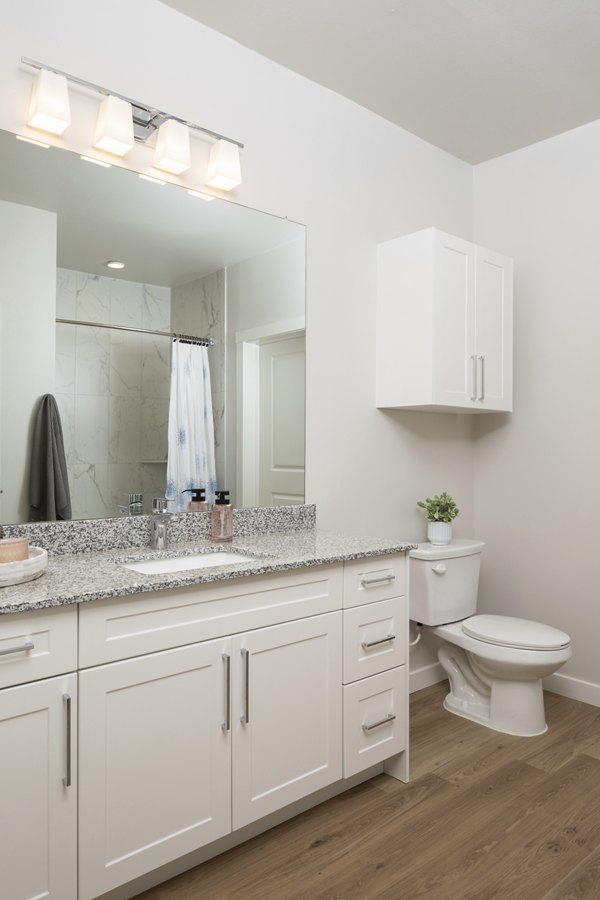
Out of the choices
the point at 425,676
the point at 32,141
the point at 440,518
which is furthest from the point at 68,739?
the point at 425,676

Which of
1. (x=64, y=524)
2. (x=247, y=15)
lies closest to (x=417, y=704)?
(x=64, y=524)

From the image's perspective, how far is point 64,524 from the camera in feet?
6.33

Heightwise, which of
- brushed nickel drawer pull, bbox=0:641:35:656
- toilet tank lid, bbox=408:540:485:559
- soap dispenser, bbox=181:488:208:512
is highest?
soap dispenser, bbox=181:488:208:512

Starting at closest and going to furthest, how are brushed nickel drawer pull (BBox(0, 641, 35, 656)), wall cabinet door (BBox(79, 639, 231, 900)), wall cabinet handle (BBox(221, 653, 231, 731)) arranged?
brushed nickel drawer pull (BBox(0, 641, 35, 656)), wall cabinet door (BBox(79, 639, 231, 900)), wall cabinet handle (BBox(221, 653, 231, 731))

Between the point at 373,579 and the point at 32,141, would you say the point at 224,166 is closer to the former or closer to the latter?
the point at 32,141

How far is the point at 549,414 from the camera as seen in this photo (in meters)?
3.14

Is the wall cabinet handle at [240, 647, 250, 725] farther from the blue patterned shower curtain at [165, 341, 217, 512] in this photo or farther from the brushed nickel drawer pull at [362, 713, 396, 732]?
the blue patterned shower curtain at [165, 341, 217, 512]

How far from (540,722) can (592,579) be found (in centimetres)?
73

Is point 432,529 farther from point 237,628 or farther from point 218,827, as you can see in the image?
point 218,827

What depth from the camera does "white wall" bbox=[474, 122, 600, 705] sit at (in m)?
2.99

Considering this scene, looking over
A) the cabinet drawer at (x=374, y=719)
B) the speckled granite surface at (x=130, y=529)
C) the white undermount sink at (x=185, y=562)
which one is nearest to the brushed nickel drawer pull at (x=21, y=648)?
the white undermount sink at (x=185, y=562)

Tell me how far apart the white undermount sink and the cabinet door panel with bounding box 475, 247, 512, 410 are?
1.43 m

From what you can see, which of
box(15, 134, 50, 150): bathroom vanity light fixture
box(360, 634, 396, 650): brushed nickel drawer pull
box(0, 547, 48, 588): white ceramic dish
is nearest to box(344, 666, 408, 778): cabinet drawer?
box(360, 634, 396, 650): brushed nickel drawer pull

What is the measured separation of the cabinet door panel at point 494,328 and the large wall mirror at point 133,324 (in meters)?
0.88
